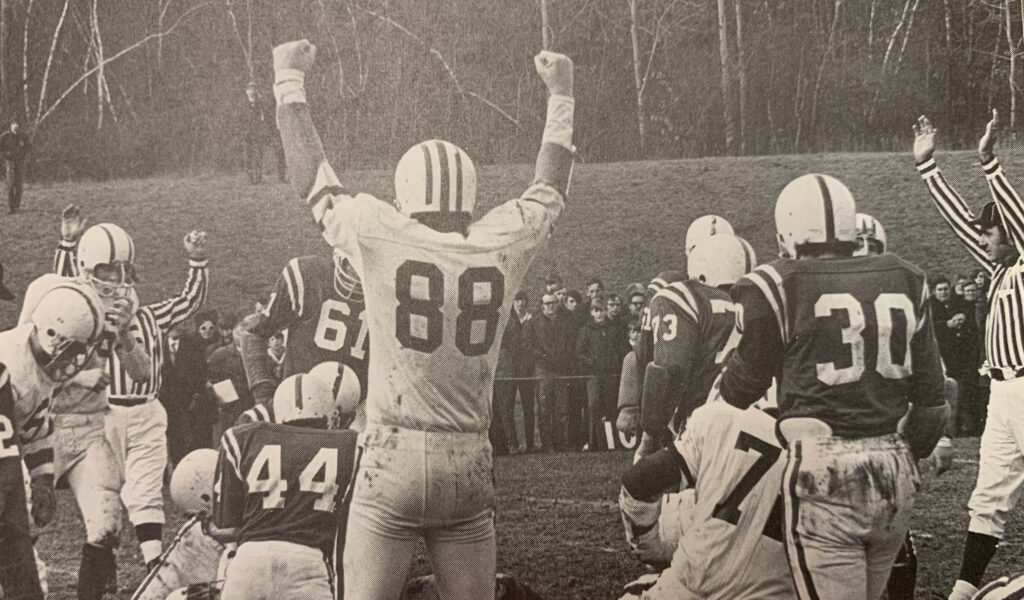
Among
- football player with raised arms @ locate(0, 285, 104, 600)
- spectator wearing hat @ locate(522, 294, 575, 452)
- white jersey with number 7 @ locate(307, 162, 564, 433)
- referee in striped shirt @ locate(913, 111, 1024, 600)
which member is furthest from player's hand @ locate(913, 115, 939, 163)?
football player with raised arms @ locate(0, 285, 104, 600)

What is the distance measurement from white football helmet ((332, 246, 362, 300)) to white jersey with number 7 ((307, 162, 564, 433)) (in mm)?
Result: 383

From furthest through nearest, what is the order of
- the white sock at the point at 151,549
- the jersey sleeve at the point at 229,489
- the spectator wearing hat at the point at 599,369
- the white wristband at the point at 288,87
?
the spectator wearing hat at the point at 599,369 < the white sock at the point at 151,549 < the white wristband at the point at 288,87 < the jersey sleeve at the point at 229,489

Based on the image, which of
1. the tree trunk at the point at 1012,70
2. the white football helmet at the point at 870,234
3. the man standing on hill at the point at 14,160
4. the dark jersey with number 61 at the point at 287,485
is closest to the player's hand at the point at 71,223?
the man standing on hill at the point at 14,160

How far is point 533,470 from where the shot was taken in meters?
4.60

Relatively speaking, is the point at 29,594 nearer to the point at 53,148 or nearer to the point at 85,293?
the point at 85,293

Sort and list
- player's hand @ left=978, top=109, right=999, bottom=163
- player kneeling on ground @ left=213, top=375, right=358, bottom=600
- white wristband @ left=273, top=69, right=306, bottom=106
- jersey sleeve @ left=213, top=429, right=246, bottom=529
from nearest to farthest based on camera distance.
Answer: player kneeling on ground @ left=213, top=375, right=358, bottom=600
jersey sleeve @ left=213, top=429, right=246, bottom=529
white wristband @ left=273, top=69, right=306, bottom=106
player's hand @ left=978, top=109, right=999, bottom=163

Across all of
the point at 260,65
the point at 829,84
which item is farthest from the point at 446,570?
the point at 829,84

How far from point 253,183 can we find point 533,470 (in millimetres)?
1767

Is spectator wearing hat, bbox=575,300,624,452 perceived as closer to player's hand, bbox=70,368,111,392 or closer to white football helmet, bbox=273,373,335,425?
white football helmet, bbox=273,373,335,425

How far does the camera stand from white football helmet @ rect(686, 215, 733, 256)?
187 inches

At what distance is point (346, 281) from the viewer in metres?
4.40

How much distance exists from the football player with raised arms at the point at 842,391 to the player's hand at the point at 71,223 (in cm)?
286

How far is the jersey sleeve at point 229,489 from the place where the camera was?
4082mm

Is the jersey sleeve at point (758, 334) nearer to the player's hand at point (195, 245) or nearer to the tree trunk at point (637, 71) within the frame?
the tree trunk at point (637, 71)
